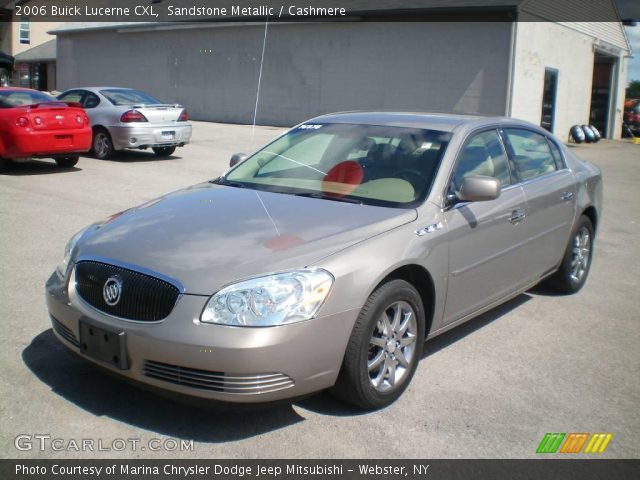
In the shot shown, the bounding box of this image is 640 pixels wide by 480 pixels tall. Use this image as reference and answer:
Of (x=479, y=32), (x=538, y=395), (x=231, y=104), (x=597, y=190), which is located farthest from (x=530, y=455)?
(x=231, y=104)

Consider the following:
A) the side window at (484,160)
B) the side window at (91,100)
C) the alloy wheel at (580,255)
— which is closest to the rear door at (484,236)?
the side window at (484,160)

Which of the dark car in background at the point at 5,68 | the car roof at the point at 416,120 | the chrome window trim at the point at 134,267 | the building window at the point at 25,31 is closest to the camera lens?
the chrome window trim at the point at 134,267

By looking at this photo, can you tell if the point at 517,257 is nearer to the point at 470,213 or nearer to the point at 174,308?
the point at 470,213

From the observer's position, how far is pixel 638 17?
28.5 metres

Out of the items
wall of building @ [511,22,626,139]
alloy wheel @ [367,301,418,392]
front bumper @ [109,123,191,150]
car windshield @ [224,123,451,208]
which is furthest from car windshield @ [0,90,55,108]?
wall of building @ [511,22,626,139]

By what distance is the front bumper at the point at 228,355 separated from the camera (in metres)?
3.34

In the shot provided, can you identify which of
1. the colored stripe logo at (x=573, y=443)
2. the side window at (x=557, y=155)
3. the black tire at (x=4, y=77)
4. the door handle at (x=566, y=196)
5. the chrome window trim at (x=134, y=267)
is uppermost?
the black tire at (x=4, y=77)

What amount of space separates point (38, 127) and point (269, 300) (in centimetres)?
934

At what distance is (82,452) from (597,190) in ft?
16.8

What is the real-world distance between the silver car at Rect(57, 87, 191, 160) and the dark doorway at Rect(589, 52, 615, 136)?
21.1 metres

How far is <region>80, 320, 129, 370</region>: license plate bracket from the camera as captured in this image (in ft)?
11.5

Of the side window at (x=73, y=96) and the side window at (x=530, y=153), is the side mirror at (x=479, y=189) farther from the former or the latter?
the side window at (x=73, y=96)

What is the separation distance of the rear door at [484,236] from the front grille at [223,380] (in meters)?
1.49

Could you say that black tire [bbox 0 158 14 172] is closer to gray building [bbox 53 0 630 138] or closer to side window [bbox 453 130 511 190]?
side window [bbox 453 130 511 190]
